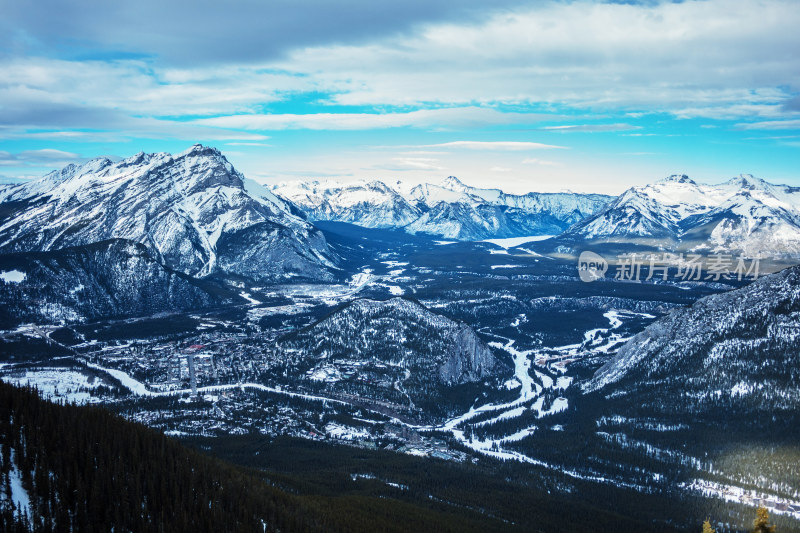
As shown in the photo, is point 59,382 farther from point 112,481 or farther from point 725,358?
point 725,358

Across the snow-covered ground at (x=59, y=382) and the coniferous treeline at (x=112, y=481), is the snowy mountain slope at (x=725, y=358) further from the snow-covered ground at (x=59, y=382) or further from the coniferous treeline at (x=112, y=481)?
the snow-covered ground at (x=59, y=382)

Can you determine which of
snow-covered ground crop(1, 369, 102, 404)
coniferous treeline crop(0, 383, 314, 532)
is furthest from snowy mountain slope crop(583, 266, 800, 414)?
snow-covered ground crop(1, 369, 102, 404)

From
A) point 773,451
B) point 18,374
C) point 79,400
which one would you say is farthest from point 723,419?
point 18,374

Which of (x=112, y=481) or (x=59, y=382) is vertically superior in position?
(x=112, y=481)

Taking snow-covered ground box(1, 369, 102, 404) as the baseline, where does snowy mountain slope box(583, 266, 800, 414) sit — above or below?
above

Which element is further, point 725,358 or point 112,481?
point 725,358

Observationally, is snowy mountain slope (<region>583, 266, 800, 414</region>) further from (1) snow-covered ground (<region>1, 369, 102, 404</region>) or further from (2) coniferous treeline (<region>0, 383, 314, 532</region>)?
(1) snow-covered ground (<region>1, 369, 102, 404</region>)

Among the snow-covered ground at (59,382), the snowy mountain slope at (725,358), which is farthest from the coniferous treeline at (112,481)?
the snowy mountain slope at (725,358)

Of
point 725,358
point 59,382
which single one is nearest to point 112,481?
point 59,382
